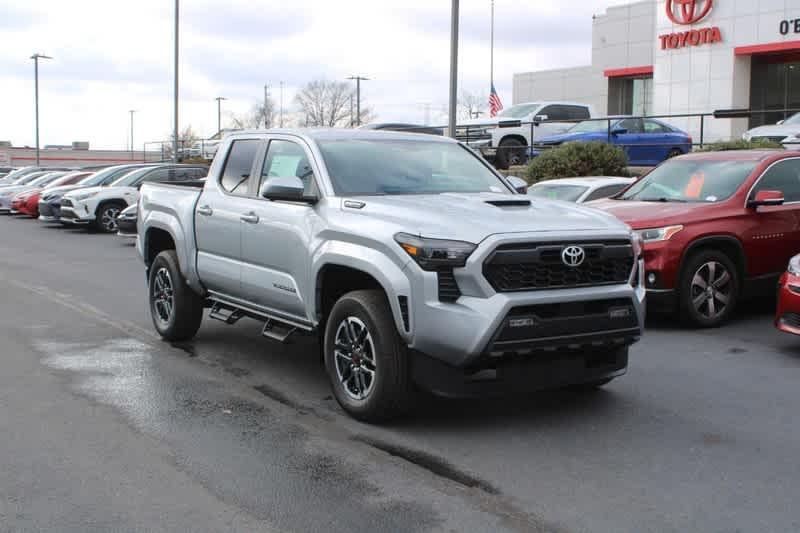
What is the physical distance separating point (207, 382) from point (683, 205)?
5376 millimetres

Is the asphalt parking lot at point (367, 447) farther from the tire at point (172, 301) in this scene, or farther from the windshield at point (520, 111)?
the windshield at point (520, 111)

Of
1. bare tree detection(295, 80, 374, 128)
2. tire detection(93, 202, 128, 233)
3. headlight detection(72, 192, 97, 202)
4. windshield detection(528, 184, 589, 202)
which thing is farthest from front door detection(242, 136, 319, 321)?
bare tree detection(295, 80, 374, 128)

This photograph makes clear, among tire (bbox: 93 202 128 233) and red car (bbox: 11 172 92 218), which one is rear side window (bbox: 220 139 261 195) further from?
red car (bbox: 11 172 92 218)

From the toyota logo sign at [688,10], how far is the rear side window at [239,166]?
3328cm

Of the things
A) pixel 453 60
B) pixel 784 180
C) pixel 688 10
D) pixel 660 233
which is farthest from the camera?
pixel 688 10

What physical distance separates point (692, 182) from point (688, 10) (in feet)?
98.4

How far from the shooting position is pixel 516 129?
26781mm

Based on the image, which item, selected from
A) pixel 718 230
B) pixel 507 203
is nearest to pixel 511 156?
pixel 718 230

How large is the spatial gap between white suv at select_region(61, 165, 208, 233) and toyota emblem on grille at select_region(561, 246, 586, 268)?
701 inches

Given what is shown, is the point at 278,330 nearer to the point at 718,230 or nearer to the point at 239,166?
the point at 239,166

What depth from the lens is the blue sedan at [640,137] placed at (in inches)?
928

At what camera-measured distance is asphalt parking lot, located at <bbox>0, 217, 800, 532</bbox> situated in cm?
450

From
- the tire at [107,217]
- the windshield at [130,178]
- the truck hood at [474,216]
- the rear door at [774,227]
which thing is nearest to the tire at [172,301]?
the truck hood at [474,216]

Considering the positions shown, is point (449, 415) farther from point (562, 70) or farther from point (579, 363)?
point (562, 70)
